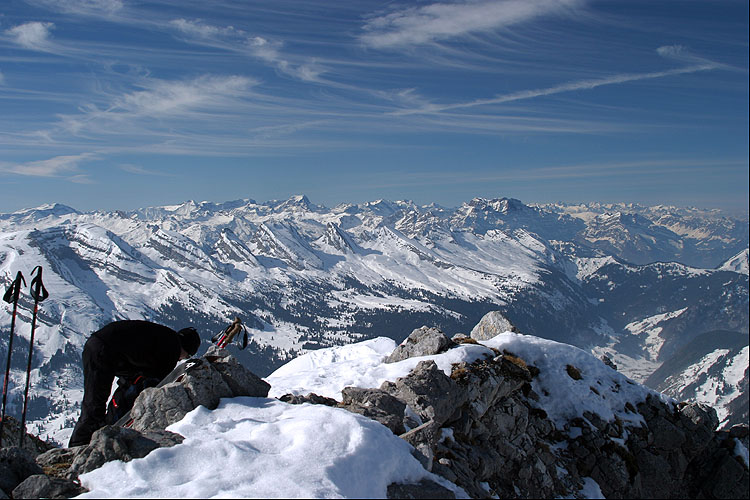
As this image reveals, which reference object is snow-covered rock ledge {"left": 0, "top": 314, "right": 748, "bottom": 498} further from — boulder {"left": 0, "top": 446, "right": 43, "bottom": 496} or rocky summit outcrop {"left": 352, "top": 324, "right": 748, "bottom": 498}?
boulder {"left": 0, "top": 446, "right": 43, "bottom": 496}

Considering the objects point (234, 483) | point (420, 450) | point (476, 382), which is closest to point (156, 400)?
point (234, 483)

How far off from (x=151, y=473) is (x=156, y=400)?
14.2 feet

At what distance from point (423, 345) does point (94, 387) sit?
640 inches

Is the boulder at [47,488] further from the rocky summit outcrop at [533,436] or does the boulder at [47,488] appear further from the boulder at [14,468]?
the rocky summit outcrop at [533,436]

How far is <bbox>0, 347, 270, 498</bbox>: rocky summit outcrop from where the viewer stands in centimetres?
875

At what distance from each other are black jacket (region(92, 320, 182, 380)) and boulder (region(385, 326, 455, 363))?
13906mm

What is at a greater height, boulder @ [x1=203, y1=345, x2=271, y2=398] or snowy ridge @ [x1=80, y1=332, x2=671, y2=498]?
→ snowy ridge @ [x1=80, y1=332, x2=671, y2=498]

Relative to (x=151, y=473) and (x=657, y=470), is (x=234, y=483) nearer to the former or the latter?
(x=151, y=473)

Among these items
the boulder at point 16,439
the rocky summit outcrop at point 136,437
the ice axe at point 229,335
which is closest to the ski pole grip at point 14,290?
the boulder at point 16,439

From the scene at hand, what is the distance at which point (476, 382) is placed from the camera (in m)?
20.5

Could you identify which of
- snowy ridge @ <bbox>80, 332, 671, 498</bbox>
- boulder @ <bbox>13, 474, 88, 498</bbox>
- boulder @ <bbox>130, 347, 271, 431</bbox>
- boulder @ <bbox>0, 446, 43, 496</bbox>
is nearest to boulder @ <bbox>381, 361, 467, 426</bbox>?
snowy ridge @ <bbox>80, 332, 671, 498</bbox>

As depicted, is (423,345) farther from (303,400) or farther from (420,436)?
(420,436)

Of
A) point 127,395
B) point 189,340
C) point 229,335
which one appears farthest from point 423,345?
point 127,395

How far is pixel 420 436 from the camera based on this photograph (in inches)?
521
